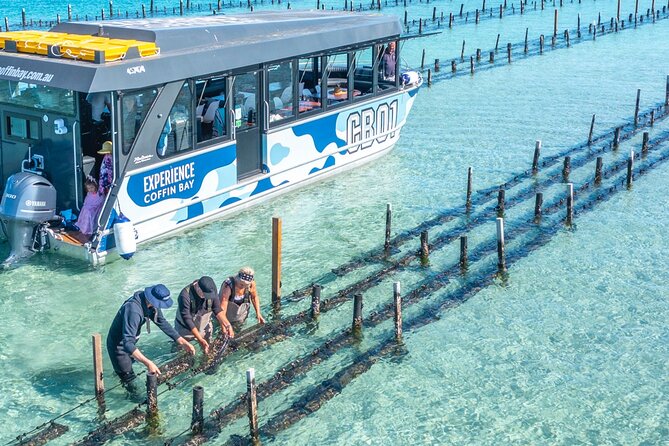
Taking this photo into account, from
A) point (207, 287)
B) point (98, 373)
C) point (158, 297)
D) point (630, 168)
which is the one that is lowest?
point (98, 373)

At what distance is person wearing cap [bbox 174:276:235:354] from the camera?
12695mm

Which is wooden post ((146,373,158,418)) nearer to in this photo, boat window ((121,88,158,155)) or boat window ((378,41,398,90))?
boat window ((121,88,158,155))

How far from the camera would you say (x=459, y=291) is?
52.7 feet

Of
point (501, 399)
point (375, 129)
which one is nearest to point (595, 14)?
point (375, 129)

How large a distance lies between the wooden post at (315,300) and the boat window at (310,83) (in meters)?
6.74

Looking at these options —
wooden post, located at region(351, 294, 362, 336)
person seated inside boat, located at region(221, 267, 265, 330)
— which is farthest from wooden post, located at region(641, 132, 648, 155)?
person seated inside boat, located at region(221, 267, 265, 330)

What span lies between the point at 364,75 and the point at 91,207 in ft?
29.1

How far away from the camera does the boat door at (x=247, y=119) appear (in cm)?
1823

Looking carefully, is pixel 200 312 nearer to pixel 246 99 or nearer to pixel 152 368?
pixel 152 368

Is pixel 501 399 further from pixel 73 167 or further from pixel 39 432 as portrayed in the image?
pixel 73 167

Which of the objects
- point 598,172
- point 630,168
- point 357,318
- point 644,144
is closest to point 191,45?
point 357,318

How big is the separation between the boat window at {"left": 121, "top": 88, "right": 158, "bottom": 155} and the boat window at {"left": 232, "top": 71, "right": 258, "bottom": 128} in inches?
91.8

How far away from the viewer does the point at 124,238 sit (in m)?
15.6

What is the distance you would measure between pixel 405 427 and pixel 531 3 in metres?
55.6
